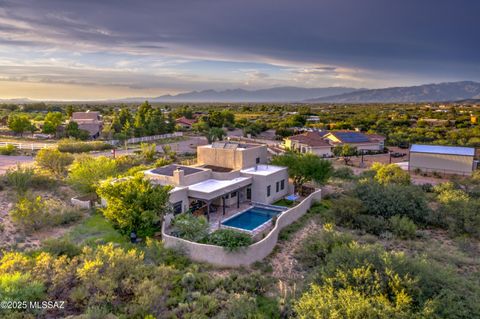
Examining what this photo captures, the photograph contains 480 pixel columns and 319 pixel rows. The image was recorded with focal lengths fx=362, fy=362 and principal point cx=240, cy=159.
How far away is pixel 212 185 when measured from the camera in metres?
25.8

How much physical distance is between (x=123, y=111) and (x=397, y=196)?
2179 inches

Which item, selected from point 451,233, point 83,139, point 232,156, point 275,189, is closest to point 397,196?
point 451,233

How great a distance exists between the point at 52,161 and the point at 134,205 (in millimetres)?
17096

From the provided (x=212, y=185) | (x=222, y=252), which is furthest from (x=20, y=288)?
(x=212, y=185)

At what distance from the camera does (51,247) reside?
55.9 feet

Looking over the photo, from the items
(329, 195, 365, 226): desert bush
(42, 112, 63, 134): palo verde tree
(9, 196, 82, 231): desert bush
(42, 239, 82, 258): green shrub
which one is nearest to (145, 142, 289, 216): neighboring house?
(329, 195, 365, 226): desert bush

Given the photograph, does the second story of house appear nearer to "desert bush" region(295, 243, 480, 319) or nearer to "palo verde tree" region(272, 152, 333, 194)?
"palo verde tree" region(272, 152, 333, 194)

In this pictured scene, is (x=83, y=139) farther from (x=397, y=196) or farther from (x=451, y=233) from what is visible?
(x=451, y=233)

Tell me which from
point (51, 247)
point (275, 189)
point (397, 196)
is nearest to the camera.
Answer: point (51, 247)

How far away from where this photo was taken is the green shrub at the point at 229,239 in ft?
60.8

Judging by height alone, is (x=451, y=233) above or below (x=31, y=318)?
below

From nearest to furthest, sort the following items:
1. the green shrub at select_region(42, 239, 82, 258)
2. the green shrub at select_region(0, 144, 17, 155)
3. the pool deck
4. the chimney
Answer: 1. the green shrub at select_region(42, 239, 82, 258)
2. the pool deck
3. the chimney
4. the green shrub at select_region(0, 144, 17, 155)

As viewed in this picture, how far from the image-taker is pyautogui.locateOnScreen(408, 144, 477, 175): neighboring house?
4116cm

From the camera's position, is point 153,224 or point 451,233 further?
point 451,233
